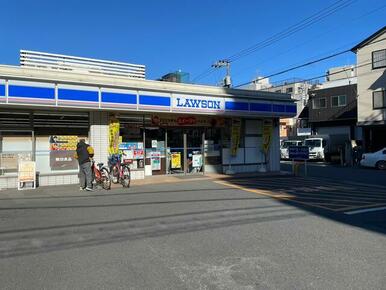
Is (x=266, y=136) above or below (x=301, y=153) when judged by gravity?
above

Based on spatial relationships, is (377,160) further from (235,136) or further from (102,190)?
(102,190)

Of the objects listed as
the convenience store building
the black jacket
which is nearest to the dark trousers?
the black jacket

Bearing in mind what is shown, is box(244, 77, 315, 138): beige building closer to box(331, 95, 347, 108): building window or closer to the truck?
box(331, 95, 347, 108): building window

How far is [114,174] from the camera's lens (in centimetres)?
1598

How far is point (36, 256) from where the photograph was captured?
615cm

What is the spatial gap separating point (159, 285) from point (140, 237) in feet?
8.12

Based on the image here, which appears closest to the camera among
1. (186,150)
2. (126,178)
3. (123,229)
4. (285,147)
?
(123,229)

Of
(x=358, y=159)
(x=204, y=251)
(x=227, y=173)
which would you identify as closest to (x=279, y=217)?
(x=204, y=251)

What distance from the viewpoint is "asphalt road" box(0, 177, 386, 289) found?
5.17m

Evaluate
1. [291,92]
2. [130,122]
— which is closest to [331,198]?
[130,122]

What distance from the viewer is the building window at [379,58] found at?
1305 inches

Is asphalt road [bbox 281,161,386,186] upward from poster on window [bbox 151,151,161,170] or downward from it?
downward

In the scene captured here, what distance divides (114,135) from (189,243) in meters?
10.2

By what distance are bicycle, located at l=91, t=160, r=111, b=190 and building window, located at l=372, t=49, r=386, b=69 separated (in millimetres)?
27406
